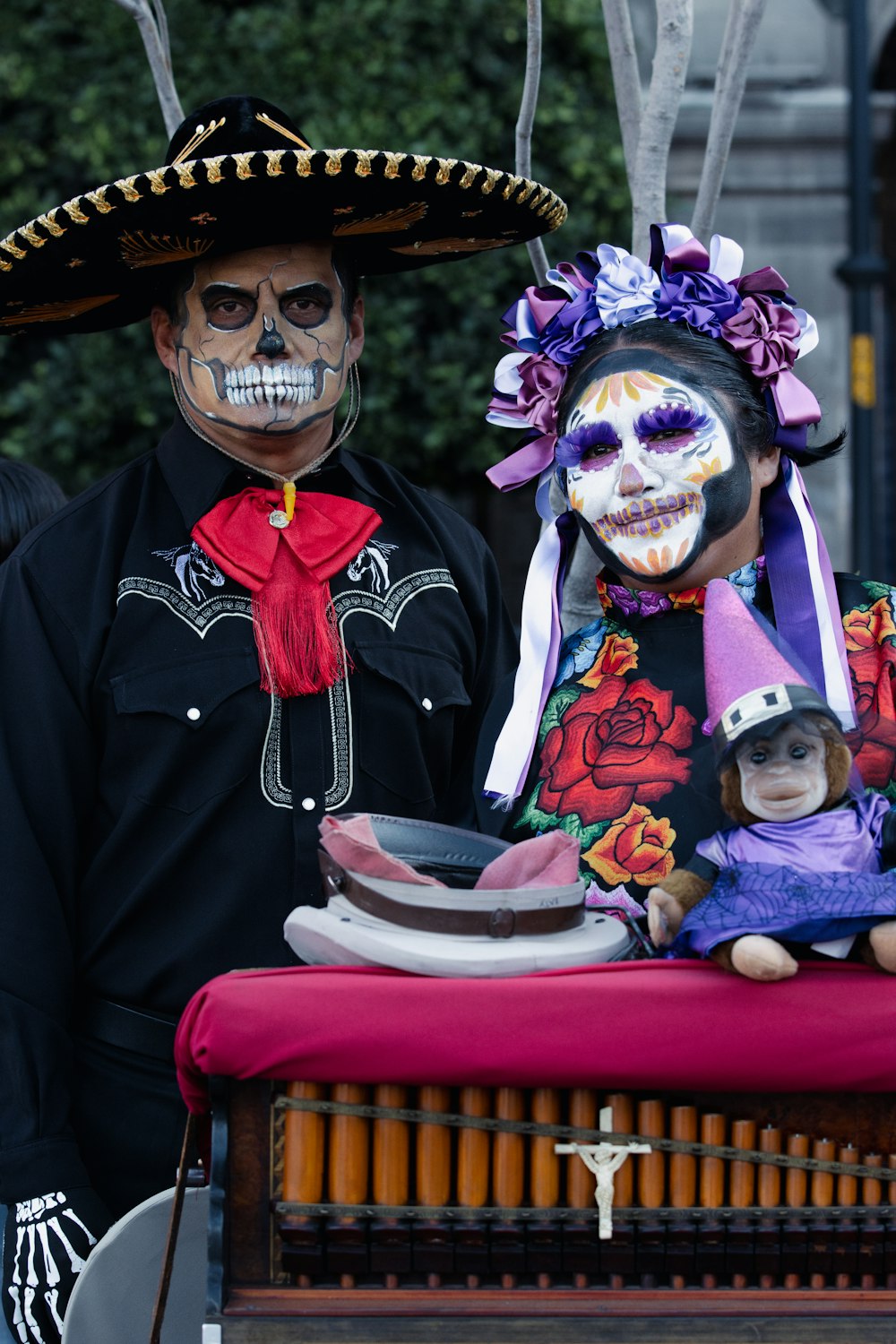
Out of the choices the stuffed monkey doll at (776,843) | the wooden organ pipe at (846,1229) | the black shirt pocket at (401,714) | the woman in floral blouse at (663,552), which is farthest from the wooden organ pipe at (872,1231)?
the black shirt pocket at (401,714)

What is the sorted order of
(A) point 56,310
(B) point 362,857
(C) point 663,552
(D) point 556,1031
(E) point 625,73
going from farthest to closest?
1. (E) point 625,73
2. (A) point 56,310
3. (C) point 663,552
4. (B) point 362,857
5. (D) point 556,1031

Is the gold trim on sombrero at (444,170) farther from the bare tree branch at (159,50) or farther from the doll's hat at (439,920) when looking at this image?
the doll's hat at (439,920)

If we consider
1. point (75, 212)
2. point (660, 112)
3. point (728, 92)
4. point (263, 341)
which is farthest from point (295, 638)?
point (728, 92)

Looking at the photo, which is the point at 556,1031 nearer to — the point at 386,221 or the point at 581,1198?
the point at 581,1198

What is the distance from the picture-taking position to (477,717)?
2.90m

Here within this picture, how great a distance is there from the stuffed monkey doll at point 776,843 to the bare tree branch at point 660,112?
4.31 ft

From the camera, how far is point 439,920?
1.91 meters

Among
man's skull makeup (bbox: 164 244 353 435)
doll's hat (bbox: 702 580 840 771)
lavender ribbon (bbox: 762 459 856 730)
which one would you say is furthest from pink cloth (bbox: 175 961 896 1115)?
man's skull makeup (bbox: 164 244 353 435)

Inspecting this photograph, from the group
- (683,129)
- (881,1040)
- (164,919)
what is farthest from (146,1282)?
(683,129)

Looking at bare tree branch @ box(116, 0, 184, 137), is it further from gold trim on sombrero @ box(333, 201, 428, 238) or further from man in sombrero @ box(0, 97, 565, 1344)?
gold trim on sombrero @ box(333, 201, 428, 238)

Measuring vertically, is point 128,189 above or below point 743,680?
above

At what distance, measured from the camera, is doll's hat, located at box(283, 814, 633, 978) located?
1882 millimetres

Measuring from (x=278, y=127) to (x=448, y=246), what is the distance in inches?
15.0

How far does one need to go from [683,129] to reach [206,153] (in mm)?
4620
